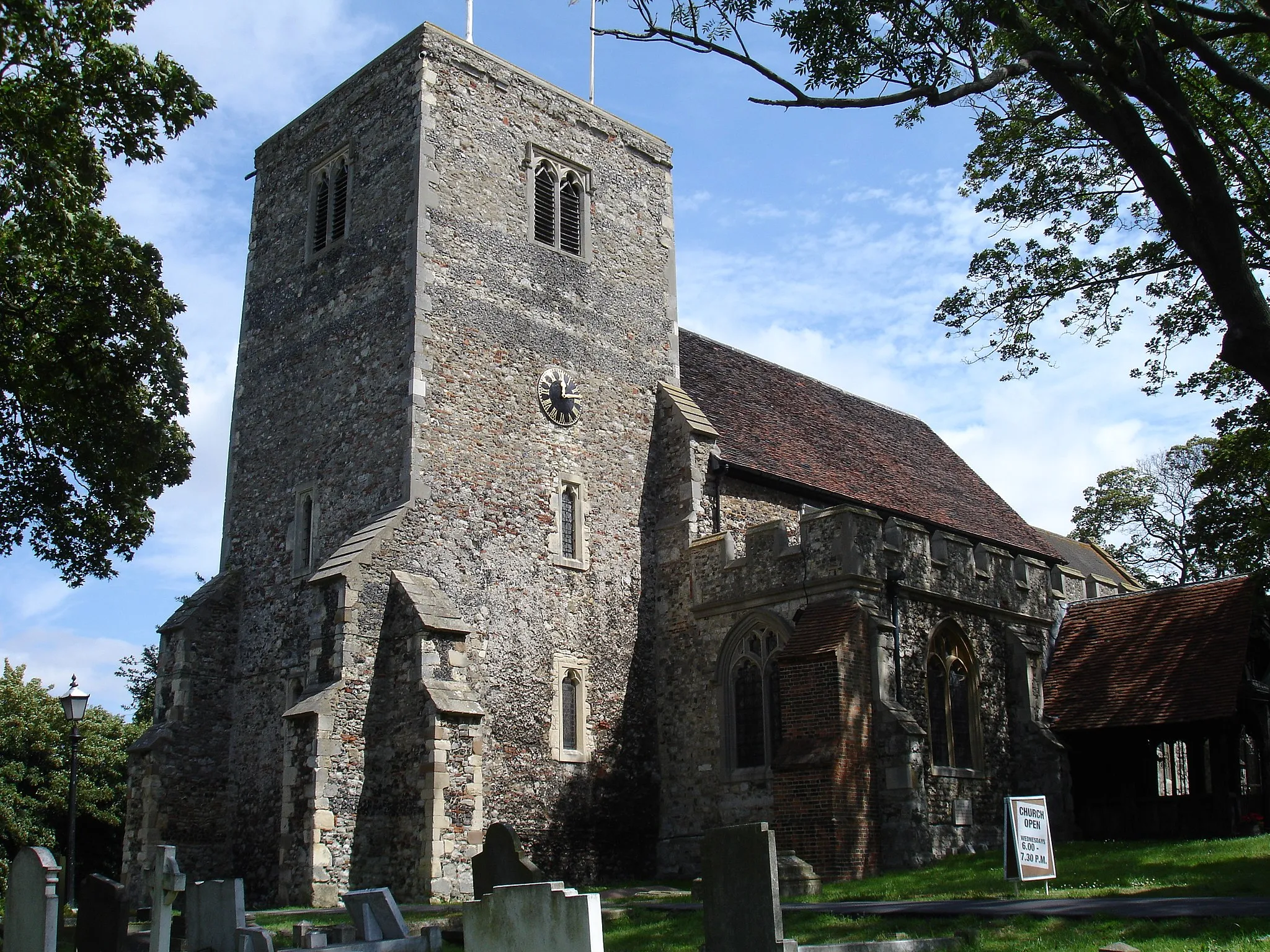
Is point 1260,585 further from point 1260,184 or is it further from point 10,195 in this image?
point 10,195

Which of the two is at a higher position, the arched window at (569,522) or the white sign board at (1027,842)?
the arched window at (569,522)

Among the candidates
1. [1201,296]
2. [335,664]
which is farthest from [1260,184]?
[335,664]

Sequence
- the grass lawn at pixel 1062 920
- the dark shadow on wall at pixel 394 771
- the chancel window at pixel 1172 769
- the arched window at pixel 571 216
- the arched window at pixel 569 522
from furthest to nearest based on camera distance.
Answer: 1. the arched window at pixel 571 216
2. the chancel window at pixel 1172 769
3. the arched window at pixel 569 522
4. the dark shadow on wall at pixel 394 771
5. the grass lawn at pixel 1062 920

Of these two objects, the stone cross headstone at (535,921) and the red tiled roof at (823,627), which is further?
the red tiled roof at (823,627)

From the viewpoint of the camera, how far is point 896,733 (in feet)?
59.7

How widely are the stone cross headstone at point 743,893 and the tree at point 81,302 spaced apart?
9.58 metres

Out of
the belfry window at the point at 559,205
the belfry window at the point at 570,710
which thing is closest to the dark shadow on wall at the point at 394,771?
the belfry window at the point at 570,710

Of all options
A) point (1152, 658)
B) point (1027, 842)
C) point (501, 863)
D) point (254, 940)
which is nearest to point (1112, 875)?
point (1027, 842)

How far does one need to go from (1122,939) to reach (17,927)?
9.12 metres

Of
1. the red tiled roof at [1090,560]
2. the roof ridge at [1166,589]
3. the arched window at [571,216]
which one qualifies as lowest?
the roof ridge at [1166,589]

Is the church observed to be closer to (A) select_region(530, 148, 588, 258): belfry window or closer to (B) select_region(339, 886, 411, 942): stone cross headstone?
(A) select_region(530, 148, 588, 258): belfry window

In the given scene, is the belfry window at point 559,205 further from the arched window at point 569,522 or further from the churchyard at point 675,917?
the churchyard at point 675,917

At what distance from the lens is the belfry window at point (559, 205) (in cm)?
2267

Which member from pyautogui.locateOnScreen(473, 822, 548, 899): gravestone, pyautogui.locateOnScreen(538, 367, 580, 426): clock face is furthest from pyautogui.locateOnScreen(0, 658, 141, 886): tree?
pyautogui.locateOnScreen(473, 822, 548, 899): gravestone
